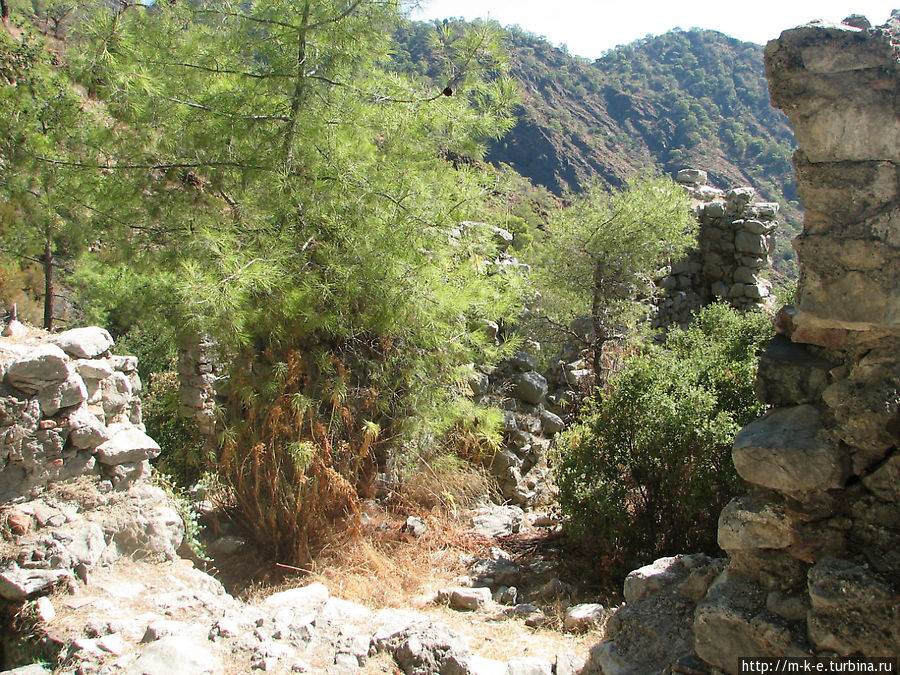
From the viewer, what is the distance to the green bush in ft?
13.2

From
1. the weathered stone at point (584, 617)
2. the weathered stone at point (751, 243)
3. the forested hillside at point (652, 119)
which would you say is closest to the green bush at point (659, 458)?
the weathered stone at point (584, 617)

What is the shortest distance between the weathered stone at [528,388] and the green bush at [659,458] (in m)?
2.54

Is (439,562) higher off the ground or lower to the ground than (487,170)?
lower

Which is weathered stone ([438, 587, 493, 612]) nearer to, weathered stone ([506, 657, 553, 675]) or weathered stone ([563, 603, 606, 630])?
weathered stone ([563, 603, 606, 630])

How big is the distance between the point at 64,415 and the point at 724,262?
1108 cm

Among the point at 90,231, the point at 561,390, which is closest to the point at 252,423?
the point at 90,231

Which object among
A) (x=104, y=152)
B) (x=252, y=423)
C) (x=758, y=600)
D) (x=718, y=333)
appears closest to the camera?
(x=758, y=600)

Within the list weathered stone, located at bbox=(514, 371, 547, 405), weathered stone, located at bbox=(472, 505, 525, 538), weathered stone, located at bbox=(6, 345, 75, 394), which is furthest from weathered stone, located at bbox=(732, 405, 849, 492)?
weathered stone, located at bbox=(514, 371, 547, 405)

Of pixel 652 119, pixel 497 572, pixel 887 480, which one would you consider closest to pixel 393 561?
pixel 497 572

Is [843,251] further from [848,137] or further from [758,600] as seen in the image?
[758,600]

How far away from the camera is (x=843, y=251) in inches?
92.9

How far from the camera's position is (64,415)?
3.59 metres

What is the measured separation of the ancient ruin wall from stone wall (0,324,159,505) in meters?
3.16

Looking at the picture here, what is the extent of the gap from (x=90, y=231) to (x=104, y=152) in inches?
24.4
